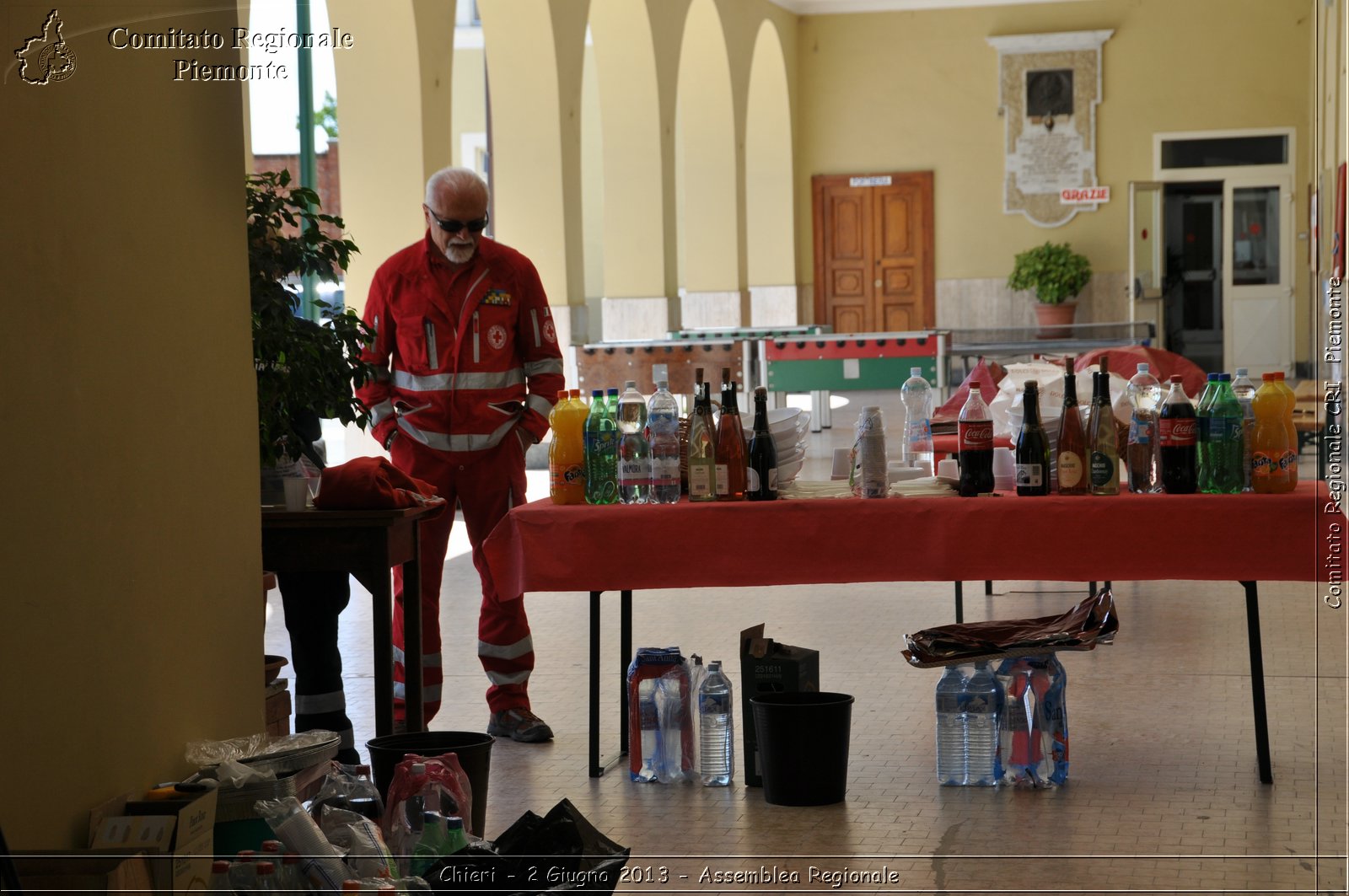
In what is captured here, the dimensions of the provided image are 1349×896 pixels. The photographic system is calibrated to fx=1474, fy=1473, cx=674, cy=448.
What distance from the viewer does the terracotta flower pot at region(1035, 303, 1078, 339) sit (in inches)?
706

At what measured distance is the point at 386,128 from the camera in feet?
29.1

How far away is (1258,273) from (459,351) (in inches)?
613

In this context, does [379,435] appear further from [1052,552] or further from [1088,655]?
[1088,655]

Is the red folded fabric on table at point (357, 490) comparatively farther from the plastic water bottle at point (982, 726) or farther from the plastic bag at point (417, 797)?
the plastic water bottle at point (982, 726)

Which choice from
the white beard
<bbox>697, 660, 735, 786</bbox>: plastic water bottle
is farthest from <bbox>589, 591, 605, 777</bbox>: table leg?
the white beard

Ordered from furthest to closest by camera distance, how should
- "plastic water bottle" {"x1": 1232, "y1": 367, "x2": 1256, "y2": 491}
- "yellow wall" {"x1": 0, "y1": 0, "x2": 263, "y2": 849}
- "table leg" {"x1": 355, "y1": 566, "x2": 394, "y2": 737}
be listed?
"plastic water bottle" {"x1": 1232, "y1": 367, "x2": 1256, "y2": 491} < "table leg" {"x1": 355, "y1": 566, "x2": 394, "y2": 737} < "yellow wall" {"x1": 0, "y1": 0, "x2": 263, "y2": 849}

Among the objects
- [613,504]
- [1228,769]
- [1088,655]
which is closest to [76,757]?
[613,504]

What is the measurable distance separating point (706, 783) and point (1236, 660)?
2.20 m

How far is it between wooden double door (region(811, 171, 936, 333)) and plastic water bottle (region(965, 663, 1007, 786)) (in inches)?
607

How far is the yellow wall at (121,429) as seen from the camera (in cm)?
238

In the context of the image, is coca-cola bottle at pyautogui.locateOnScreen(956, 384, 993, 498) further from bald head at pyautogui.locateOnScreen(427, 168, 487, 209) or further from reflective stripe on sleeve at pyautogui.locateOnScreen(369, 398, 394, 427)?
reflective stripe on sleeve at pyautogui.locateOnScreen(369, 398, 394, 427)

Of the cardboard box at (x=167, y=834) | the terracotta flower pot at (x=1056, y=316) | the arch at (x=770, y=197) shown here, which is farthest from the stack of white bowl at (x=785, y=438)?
the terracotta flower pot at (x=1056, y=316)

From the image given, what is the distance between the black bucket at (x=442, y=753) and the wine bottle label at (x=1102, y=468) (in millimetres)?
1638

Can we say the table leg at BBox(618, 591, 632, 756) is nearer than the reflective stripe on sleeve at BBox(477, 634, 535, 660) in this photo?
Yes
